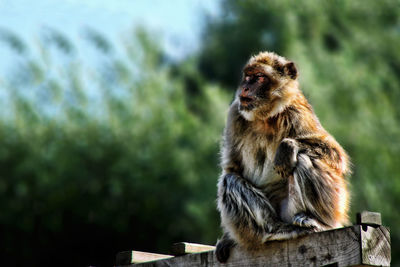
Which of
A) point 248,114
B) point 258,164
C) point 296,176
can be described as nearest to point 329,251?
point 296,176

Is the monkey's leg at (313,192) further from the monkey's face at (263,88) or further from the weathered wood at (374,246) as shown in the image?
the weathered wood at (374,246)

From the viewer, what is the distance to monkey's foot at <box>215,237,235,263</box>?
19.5ft

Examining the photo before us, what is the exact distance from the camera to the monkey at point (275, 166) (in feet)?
19.4

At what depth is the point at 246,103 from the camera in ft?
21.9

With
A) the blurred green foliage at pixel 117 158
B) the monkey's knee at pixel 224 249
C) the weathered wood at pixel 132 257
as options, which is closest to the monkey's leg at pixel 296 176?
the monkey's knee at pixel 224 249

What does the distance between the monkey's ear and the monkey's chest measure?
0.98 metres

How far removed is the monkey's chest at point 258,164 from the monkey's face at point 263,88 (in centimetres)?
34

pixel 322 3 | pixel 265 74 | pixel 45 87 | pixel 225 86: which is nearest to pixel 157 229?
pixel 45 87

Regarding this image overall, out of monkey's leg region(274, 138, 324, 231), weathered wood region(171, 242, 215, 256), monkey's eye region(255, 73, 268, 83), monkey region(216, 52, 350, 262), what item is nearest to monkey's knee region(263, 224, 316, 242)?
monkey region(216, 52, 350, 262)

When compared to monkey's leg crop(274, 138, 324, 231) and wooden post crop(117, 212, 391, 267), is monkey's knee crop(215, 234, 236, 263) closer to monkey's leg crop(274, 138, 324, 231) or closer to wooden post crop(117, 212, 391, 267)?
wooden post crop(117, 212, 391, 267)

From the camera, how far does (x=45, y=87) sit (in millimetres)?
24406

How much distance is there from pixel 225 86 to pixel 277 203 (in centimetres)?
2667

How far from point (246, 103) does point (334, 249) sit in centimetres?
217

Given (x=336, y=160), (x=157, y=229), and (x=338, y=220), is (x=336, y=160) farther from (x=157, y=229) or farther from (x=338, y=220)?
(x=157, y=229)
